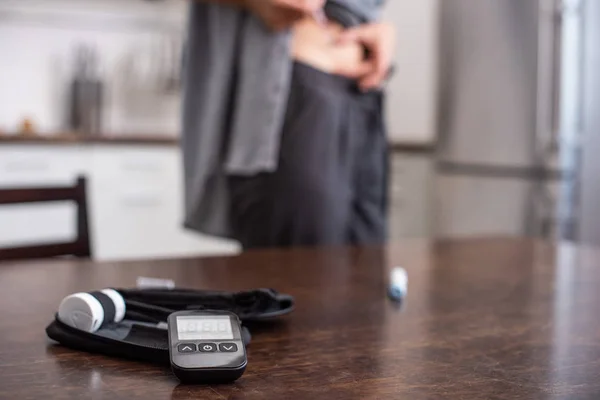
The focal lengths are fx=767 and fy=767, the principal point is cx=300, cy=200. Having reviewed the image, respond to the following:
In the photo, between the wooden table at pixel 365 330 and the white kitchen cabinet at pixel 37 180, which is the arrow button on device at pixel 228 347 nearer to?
the wooden table at pixel 365 330

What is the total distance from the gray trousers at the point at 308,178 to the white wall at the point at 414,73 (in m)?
1.75

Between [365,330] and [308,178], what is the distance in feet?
2.28

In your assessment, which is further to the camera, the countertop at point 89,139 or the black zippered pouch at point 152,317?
the countertop at point 89,139

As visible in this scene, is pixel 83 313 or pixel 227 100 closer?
pixel 83 313

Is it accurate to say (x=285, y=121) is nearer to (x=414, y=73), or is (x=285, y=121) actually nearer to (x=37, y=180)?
(x=37, y=180)

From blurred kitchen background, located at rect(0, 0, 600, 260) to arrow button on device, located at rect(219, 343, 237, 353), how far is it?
82.8 inches

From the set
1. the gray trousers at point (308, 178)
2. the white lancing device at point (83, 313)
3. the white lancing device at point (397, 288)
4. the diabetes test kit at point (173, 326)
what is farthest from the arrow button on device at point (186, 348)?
the gray trousers at point (308, 178)

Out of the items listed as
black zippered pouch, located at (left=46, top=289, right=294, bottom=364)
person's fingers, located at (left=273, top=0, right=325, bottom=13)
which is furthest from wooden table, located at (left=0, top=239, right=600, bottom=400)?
person's fingers, located at (left=273, top=0, right=325, bottom=13)

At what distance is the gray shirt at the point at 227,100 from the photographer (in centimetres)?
144

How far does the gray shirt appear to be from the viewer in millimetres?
1438

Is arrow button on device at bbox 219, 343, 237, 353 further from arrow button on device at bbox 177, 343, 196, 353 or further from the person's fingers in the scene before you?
the person's fingers

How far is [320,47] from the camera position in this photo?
4.86 ft

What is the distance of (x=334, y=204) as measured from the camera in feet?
4.77

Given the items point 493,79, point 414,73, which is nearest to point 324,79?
point 493,79
